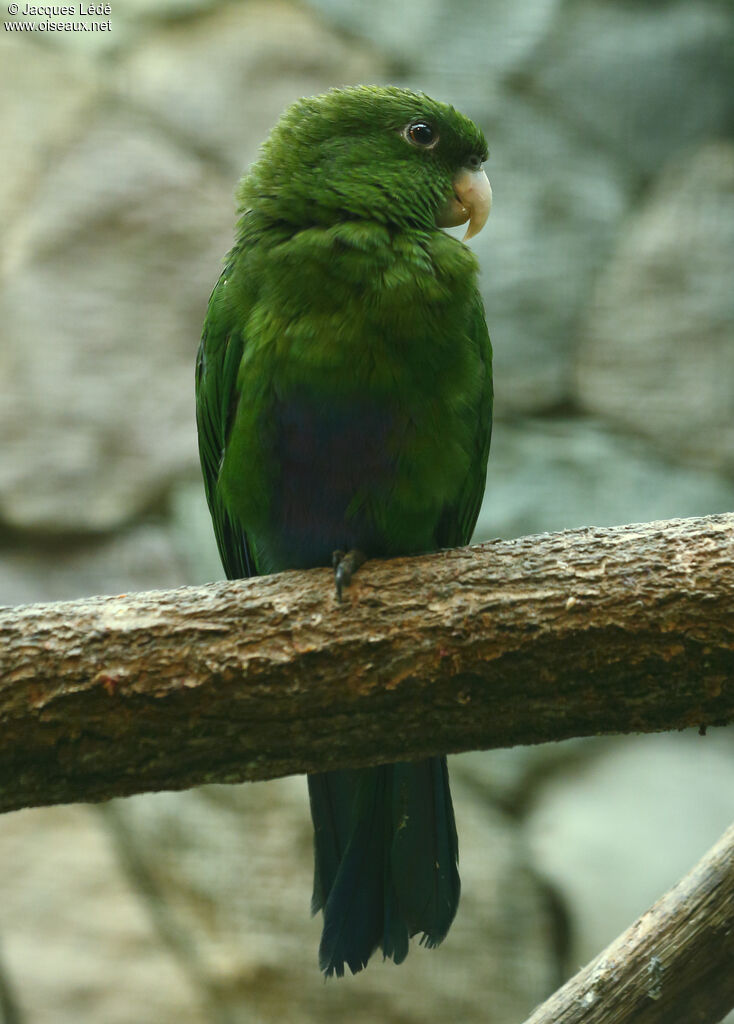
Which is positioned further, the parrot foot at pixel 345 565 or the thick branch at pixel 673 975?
the parrot foot at pixel 345 565

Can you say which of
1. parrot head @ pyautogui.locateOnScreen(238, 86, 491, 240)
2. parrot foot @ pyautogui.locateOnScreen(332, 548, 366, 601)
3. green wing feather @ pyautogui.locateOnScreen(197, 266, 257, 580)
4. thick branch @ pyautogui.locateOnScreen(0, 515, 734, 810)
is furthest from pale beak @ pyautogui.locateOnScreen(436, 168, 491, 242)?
thick branch @ pyautogui.locateOnScreen(0, 515, 734, 810)

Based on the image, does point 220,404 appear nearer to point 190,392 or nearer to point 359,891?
point 359,891

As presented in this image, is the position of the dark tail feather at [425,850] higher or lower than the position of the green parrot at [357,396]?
lower

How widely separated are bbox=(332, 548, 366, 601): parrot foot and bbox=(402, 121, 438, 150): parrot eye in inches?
34.7

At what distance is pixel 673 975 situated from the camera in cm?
147

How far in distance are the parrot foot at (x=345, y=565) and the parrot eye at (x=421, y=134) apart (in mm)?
883

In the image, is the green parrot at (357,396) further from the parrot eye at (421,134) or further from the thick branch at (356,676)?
the thick branch at (356,676)

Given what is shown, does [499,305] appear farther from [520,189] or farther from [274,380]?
[274,380]

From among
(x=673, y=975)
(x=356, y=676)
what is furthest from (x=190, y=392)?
(x=673, y=975)

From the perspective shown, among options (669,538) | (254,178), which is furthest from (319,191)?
(669,538)

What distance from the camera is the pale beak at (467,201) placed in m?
2.13

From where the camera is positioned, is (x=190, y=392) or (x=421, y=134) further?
(x=190, y=392)

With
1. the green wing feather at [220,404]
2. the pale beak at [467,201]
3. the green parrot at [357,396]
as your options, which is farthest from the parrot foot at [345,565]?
the pale beak at [467,201]

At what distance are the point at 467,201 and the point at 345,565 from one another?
923 millimetres
